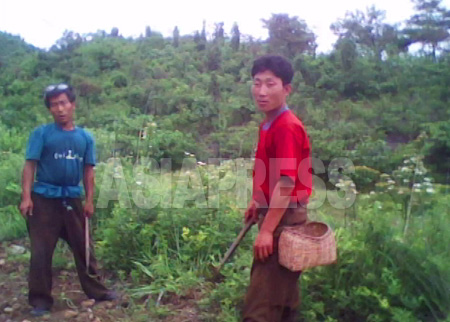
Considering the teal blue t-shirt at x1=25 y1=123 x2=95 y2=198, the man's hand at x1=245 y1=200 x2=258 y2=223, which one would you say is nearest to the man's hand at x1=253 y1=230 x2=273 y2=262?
the man's hand at x1=245 y1=200 x2=258 y2=223

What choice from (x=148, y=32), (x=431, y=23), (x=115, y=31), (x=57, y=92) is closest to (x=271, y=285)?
(x=57, y=92)

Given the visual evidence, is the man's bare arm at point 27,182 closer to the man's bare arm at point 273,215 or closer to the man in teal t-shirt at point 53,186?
the man in teal t-shirt at point 53,186

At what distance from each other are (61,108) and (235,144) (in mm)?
7707

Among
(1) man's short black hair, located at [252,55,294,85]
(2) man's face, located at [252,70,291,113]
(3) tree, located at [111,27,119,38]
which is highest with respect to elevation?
(3) tree, located at [111,27,119,38]

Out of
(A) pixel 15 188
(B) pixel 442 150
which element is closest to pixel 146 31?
(B) pixel 442 150

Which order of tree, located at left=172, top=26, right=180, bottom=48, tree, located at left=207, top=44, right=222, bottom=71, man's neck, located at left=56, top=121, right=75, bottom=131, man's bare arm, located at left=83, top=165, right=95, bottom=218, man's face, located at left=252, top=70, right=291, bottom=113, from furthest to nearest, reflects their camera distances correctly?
tree, located at left=172, top=26, right=180, bottom=48 → tree, located at left=207, top=44, right=222, bottom=71 → man's bare arm, located at left=83, top=165, right=95, bottom=218 → man's neck, located at left=56, top=121, right=75, bottom=131 → man's face, located at left=252, top=70, right=291, bottom=113

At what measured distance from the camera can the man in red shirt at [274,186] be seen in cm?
290

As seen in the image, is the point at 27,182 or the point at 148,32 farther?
the point at 148,32

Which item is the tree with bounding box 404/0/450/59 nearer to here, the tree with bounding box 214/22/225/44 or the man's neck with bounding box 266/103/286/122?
the tree with bounding box 214/22/225/44

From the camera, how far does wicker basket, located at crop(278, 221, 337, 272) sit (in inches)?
115

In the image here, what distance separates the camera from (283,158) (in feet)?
9.38

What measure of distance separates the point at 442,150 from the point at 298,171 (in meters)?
8.94

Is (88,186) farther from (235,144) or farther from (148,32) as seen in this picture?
(148,32)

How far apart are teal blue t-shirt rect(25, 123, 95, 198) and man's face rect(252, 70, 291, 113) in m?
1.60
